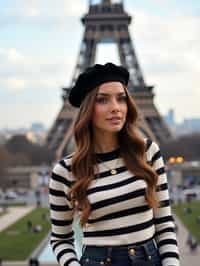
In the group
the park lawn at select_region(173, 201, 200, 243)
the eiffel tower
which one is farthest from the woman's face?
the eiffel tower

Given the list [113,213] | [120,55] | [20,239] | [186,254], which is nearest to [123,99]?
[113,213]

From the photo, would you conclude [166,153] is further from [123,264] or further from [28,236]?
[123,264]

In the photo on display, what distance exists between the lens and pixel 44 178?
116 feet

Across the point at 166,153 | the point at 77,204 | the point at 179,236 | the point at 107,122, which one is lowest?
the point at 77,204

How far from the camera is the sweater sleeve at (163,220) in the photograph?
2.41 metres

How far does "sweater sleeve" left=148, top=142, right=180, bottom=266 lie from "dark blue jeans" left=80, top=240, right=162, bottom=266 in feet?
0.13

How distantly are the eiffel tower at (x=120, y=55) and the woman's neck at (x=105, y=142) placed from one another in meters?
38.0

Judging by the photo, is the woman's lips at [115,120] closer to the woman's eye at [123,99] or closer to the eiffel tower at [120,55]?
the woman's eye at [123,99]

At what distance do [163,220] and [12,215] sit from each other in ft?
72.9

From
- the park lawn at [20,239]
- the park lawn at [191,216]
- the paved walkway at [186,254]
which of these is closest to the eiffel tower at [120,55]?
the park lawn at [191,216]

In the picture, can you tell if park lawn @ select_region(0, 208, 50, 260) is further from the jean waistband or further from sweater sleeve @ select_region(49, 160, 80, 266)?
the jean waistband

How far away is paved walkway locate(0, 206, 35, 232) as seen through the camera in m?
21.9

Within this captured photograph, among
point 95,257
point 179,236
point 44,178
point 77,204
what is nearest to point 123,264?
point 95,257

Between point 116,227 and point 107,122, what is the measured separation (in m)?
0.38
